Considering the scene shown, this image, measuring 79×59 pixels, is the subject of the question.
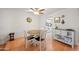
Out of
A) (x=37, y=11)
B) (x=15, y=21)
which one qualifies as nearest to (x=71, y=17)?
(x=37, y=11)

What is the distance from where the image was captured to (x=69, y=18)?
5.91 ft

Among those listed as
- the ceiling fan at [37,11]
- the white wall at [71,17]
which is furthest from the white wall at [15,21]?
the white wall at [71,17]

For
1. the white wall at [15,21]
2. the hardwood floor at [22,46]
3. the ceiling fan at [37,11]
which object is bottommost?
the hardwood floor at [22,46]

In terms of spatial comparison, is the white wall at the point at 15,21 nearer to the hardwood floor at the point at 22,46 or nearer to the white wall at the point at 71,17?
the hardwood floor at the point at 22,46

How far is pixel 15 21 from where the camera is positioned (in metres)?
1.83

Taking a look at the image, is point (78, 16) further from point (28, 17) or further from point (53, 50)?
point (28, 17)

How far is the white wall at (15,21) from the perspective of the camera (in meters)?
1.81

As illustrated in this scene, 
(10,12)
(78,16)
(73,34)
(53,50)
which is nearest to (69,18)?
(78,16)

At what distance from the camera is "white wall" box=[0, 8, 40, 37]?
181cm

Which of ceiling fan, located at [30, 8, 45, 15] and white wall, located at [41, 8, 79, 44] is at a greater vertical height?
ceiling fan, located at [30, 8, 45, 15]

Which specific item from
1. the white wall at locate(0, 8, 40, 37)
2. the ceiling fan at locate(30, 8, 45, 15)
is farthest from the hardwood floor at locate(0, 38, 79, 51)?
the ceiling fan at locate(30, 8, 45, 15)

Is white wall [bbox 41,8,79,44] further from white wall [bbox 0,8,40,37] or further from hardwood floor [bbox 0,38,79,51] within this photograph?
white wall [bbox 0,8,40,37]

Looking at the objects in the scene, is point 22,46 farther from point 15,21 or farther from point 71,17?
point 71,17
